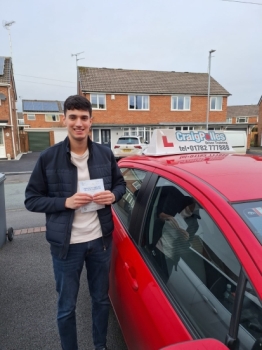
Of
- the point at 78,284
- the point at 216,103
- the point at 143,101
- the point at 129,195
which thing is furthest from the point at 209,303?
the point at 216,103

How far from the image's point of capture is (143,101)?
23.2 meters

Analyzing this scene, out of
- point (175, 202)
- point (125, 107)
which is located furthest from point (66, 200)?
point (125, 107)

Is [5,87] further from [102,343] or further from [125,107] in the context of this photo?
[102,343]

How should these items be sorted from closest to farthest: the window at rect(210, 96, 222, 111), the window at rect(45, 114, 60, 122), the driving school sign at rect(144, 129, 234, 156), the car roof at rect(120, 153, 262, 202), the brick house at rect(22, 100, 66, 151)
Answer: the car roof at rect(120, 153, 262, 202) < the driving school sign at rect(144, 129, 234, 156) < the window at rect(210, 96, 222, 111) < the brick house at rect(22, 100, 66, 151) < the window at rect(45, 114, 60, 122)

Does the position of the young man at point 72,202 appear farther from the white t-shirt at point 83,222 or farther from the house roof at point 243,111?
the house roof at point 243,111

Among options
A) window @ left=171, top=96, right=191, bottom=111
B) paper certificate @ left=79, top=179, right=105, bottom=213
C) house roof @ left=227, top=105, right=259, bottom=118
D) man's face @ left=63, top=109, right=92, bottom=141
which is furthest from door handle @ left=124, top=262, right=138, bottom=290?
house roof @ left=227, top=105, right=259, bottom=118

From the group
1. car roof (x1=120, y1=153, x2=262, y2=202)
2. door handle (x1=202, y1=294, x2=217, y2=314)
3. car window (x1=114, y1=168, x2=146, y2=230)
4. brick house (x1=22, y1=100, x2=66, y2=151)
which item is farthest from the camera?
brick house (x1=22, y1=100, x2=66, y2=151)

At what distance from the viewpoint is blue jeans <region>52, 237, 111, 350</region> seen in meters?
1.68

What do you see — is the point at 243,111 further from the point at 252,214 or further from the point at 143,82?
the point at 252,214

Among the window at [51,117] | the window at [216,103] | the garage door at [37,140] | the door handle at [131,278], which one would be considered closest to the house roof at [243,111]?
the window at [216,103]

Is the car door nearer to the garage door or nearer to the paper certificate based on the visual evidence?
the paper certificate

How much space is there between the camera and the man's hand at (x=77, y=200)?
157 centimetres

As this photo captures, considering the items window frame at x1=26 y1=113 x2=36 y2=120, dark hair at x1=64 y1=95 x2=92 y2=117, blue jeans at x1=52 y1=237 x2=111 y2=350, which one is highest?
window frame at x1=26 y1=113 x2=36 y2=120

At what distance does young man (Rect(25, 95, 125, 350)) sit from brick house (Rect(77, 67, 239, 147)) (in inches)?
813
